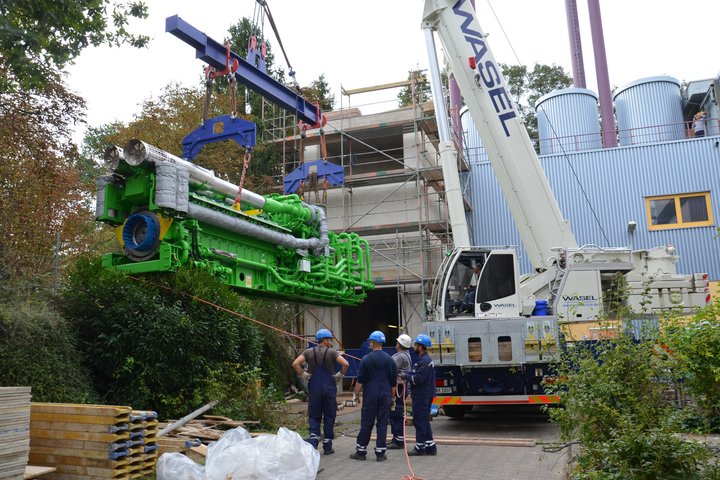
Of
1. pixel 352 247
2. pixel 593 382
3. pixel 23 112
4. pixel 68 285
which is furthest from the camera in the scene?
pixel 352 247

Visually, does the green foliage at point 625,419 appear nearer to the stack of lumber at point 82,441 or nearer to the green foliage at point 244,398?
the stack of lumber at point 82,441

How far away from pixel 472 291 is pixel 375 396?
381cm

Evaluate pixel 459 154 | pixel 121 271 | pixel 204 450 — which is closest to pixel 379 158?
pixel 459 154

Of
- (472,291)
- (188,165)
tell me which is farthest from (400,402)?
(188,165)

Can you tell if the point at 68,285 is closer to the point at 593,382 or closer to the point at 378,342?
the point at 378,342

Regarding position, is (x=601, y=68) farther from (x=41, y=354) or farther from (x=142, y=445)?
(x=142, y=445)

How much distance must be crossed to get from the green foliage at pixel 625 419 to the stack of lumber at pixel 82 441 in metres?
4.32

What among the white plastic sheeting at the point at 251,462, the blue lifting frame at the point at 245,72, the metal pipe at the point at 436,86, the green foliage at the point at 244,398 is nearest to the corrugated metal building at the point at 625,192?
the blue lifting frame at the point at 245,72

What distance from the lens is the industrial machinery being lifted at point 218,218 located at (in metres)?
10.2

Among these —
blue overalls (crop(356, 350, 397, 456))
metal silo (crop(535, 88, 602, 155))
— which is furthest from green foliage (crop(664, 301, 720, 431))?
metal silo (crop(535, 88, 602, 155))

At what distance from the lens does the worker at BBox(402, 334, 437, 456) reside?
8469 mm

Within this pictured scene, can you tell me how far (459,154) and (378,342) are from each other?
1335cm

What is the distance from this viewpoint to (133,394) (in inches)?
341

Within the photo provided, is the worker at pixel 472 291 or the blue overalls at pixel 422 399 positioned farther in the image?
the worker at pixel 472 291
